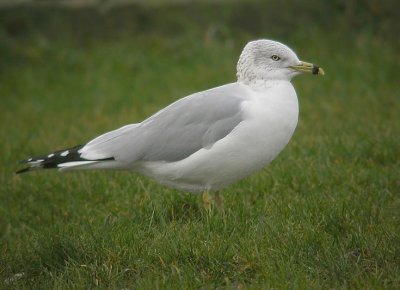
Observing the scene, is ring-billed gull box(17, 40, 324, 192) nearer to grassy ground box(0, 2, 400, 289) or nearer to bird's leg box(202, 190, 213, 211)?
bird's leg box(202, 190, 213, 211)

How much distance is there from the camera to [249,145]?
14.5 feet

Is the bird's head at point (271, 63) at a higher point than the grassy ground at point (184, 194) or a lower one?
higher

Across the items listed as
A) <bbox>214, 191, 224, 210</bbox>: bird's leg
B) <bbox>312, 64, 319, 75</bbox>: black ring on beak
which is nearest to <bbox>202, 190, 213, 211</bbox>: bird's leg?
<bbox>214, 191, 224, 210</bbox>: bird's leg

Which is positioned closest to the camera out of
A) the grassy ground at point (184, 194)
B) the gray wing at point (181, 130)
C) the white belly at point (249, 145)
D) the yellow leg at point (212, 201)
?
the grassy ground at point (184, 194)

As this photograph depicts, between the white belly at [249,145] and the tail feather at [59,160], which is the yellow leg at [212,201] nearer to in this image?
the white belly at [249,145]

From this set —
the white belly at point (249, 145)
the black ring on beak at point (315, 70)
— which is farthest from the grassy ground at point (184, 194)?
the black ring on beak at point (315, 70)

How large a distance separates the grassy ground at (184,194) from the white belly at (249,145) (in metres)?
0.27

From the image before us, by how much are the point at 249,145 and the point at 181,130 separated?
0.50 m

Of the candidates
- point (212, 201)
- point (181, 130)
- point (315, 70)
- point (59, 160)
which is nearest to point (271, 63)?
point (315, 70)

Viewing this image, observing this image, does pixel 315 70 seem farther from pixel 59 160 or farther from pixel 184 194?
pixel 59 160

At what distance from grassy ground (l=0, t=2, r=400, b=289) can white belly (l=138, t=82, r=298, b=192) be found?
27cm

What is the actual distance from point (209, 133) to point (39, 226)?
1691mm

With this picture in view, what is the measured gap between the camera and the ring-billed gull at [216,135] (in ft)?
14.5

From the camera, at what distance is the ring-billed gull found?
4.43m
